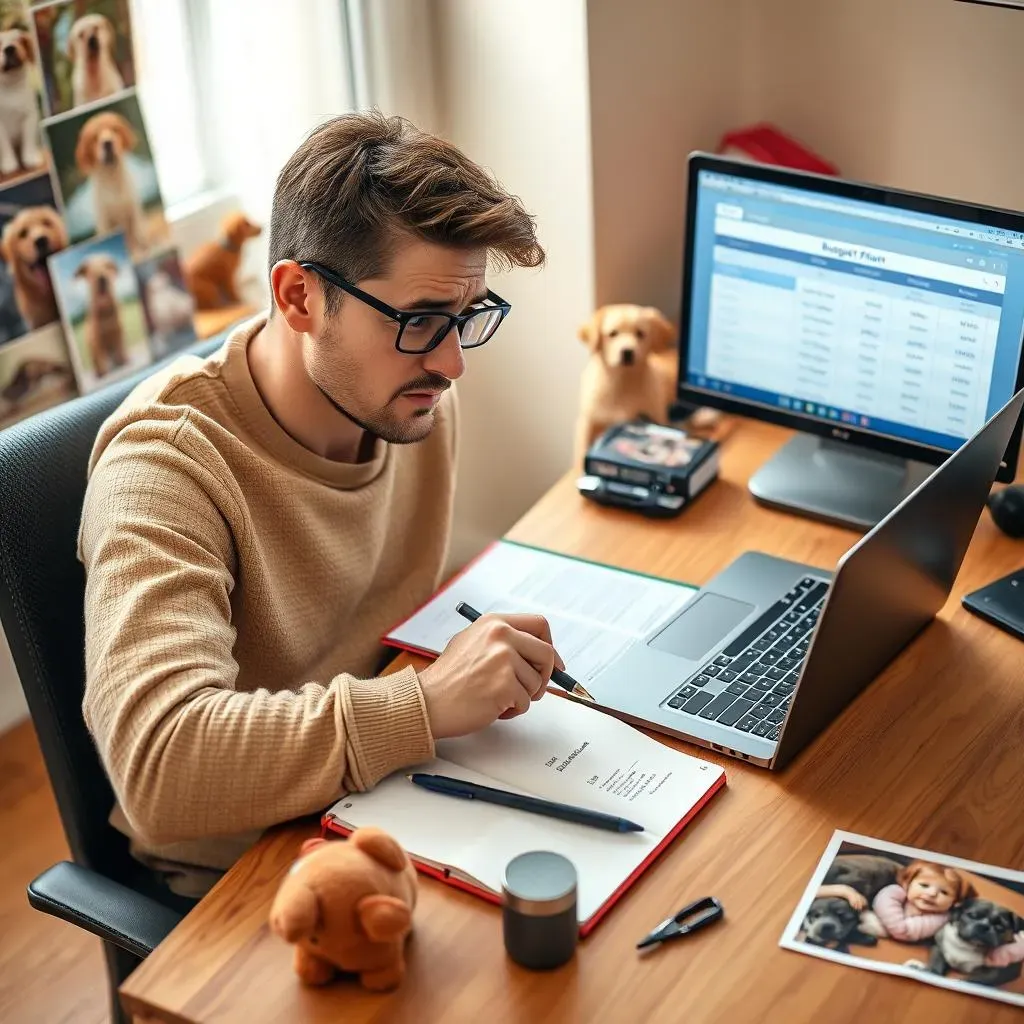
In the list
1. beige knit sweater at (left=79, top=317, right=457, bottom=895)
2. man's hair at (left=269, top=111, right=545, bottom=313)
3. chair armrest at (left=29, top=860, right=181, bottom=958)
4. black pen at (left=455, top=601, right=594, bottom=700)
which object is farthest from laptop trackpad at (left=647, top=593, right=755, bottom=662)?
chair armrest at (left=29, top=860, right=181, bottom=958)

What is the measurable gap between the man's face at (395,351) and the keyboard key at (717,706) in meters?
0.42

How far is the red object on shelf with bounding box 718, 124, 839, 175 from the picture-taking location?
7.36 feet

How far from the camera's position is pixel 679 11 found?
2193mm

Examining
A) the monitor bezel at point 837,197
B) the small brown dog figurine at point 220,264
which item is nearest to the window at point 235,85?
the small brown dog figurine at point 220,264

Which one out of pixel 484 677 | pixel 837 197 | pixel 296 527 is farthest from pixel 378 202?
pixel 837 197

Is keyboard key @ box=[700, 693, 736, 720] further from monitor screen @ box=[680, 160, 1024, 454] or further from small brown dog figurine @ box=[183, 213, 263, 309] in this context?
small brown dog figurine @ box=[183, 213, 263, 309]

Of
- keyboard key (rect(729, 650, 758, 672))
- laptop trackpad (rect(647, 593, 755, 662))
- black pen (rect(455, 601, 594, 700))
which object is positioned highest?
black pen (rect(455, 601, 594, 700))

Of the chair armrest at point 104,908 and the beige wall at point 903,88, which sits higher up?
the beige wall at point 903,88

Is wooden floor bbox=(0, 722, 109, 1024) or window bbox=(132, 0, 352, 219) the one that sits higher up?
window bbox=(132, 0, 352, 219)

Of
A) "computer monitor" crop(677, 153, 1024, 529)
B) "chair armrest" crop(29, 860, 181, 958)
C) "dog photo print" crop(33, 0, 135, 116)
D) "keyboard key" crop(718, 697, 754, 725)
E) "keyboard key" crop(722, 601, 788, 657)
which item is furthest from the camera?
"dog photo print" crop(33, 0, 135, 116)

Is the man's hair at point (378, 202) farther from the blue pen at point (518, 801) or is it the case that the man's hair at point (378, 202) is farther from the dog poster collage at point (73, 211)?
the dog poster collage at point (73, 211)

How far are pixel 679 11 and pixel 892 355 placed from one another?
82 cm

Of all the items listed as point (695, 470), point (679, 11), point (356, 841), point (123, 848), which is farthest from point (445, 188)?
point (679, 11)

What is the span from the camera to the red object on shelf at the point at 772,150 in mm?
2244
